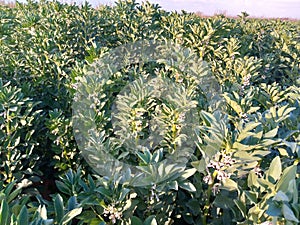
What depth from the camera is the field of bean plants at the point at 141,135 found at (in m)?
→ 1.34

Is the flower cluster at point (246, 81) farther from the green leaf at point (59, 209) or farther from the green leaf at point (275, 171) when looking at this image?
the green leaf at point (59, 209)

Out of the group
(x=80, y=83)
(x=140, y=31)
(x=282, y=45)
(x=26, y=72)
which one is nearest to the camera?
(x=80, y=83)

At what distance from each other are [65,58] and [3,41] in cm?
105

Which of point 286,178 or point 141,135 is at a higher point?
point 286,178

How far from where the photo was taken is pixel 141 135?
1.97m

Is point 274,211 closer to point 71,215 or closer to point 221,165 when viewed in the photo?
point 221,165

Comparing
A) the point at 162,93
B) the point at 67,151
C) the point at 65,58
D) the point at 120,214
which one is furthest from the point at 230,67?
the point at 120,214

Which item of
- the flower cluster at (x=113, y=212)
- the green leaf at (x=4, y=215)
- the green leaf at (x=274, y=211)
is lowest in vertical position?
the flower cluster at (x=113, y=212)

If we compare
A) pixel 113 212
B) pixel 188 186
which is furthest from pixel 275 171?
pixel 113 212

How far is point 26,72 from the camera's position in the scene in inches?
120

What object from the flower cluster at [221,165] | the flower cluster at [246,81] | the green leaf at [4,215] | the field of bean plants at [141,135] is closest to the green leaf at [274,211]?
the field of bean plants at [141,135]

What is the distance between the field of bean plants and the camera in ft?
4.40

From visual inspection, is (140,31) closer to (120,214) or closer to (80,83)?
(80,83)

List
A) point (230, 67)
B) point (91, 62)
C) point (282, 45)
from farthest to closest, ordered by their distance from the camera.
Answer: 1. point (282, 45)
2. point (230, 67)
3. point (91, 62)
